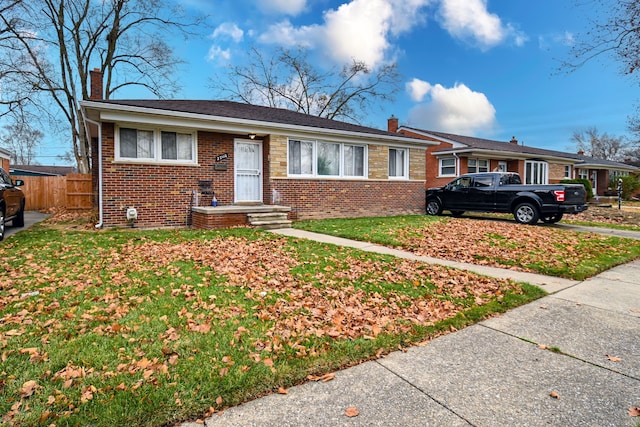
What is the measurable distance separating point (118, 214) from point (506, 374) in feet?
31.9

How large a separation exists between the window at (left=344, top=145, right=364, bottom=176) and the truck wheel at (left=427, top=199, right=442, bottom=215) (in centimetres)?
359

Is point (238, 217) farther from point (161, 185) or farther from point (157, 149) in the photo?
point (157, 149)

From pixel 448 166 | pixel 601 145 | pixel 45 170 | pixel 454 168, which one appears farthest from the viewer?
pixel 601 145

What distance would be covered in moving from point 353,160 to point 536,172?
18.0m

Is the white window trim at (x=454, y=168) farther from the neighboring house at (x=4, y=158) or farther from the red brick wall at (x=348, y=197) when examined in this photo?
the neighboring house at (x=4, y=158)

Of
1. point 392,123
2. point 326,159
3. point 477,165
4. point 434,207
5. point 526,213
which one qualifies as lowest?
point 526,213

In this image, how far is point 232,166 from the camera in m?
11.4

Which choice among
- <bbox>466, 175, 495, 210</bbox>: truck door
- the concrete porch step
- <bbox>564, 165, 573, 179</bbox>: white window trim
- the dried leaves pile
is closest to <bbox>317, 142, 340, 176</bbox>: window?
the concrete porch step

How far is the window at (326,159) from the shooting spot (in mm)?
12305

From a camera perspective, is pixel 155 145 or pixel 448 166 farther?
pixel 448 166

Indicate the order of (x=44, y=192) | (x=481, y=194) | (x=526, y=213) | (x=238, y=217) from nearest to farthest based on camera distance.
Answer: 1. (x=238, y=217)
2. (x=526, y=213)
3. (x=481, y=194)
4. (x=44, y=192)

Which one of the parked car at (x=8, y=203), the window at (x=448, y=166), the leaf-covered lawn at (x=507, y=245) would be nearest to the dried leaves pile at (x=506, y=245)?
the leaf-covered lawn at (x=507, y=245)

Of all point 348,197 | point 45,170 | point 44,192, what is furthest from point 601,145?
point 45,170

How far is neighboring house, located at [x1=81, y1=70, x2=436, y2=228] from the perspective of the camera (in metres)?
9.50
